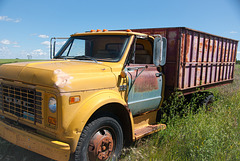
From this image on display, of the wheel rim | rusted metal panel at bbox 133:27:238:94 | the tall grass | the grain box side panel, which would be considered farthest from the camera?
the grain box side panel

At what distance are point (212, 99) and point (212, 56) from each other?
134 cm

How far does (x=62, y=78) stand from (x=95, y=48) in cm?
166

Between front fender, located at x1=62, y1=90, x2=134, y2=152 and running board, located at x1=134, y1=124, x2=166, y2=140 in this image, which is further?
running board, located at x1=134, y1=124, x2=166, y2=140

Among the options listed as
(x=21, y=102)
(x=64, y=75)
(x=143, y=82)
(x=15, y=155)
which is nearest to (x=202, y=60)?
(x=143, y=82)

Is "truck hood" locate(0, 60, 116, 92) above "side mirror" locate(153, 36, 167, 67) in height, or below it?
below

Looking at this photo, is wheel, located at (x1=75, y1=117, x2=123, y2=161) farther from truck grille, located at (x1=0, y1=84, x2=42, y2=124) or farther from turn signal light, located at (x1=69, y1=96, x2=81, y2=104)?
truck grille, located at (x1=0, y1=84, x2=42, y2=124)

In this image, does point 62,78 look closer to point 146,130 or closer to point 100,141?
point 100,141

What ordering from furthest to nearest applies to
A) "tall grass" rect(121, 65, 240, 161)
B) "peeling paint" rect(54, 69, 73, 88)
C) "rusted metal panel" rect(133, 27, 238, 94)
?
1. "rusted metal panel" rect(133, 27, 238, 94)
2. "tall grass" rect(121, 65, 240, 161)
3. "peeling paint" rect(54, 69, 73, 88)

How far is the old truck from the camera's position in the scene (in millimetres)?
2791

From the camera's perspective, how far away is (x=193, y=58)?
562 centimetres

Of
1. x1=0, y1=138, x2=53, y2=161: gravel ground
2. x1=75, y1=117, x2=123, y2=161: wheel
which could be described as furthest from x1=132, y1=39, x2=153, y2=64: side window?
x1=0, y1=138, x2=53, y2=161: gravel ground

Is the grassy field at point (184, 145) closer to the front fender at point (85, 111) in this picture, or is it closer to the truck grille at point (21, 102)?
the truck grille at point (21, 102)

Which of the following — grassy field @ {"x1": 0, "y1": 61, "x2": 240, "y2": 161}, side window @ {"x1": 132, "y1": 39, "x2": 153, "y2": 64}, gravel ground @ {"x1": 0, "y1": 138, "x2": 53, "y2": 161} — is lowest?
gravel ground @ {"x1": 0, "y1": 138, "x2": 53, "y2": 161}

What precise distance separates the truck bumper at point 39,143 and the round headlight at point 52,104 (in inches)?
16.3
